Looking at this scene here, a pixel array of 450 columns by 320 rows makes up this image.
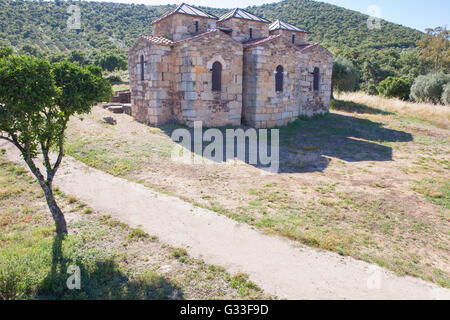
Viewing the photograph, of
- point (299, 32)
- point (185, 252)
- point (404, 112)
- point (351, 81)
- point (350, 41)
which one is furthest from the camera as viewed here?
point (350, 41)

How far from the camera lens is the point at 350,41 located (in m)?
50.3

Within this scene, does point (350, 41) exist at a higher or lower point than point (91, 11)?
lower

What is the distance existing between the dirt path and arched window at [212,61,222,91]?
8370 mm

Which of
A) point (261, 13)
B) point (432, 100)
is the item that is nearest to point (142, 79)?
point (432, 100)

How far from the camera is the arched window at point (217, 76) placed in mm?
15251

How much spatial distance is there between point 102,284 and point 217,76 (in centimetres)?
1232

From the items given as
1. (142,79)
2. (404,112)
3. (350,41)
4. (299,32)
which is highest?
(350,41)

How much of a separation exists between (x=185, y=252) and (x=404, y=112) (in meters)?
22.8

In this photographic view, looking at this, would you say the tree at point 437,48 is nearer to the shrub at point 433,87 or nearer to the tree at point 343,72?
the shrub at point 433,87

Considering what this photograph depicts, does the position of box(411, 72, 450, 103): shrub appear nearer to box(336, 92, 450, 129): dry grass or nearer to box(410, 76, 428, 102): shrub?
box(410, 76, 428, 102): shrub

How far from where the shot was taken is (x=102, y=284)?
4879 millimetres

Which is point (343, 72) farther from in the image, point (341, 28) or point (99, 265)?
point (341, 28)

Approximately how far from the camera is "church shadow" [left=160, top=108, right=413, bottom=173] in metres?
11.9

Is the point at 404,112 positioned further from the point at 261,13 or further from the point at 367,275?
the point at 261,13
